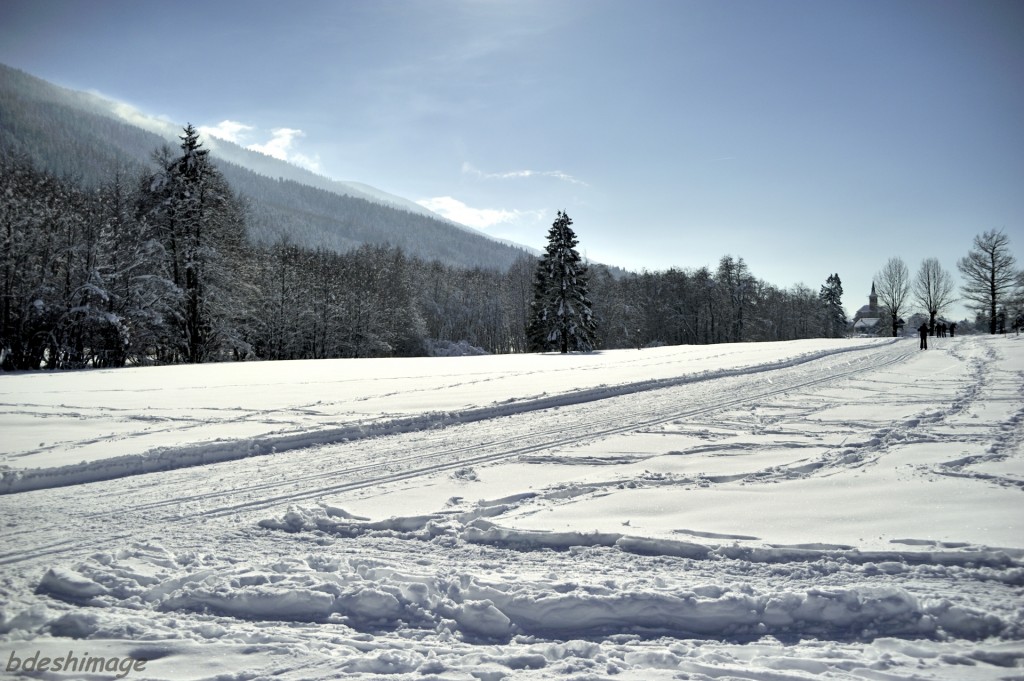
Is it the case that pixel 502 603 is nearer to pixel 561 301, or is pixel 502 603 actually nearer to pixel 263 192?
pixel 561 301

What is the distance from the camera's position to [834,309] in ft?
273

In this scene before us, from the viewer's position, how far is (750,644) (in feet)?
9.27

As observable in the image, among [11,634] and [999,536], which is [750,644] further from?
[11,634]

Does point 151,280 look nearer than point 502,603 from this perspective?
No

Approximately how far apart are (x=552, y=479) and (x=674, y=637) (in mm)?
2725

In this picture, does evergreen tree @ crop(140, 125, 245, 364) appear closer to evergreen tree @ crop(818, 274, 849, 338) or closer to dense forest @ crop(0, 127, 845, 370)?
dense forest @ crop(0, 127, 845, 370)

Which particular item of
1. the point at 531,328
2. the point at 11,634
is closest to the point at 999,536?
the point at 11,634

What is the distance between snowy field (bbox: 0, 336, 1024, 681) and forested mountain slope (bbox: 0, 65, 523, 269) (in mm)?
87652

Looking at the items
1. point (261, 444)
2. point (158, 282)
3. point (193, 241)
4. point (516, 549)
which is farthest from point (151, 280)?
point (516, 549)

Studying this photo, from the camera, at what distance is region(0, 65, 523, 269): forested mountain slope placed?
3789 inches

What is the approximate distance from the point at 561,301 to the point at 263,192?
13349 centimetres

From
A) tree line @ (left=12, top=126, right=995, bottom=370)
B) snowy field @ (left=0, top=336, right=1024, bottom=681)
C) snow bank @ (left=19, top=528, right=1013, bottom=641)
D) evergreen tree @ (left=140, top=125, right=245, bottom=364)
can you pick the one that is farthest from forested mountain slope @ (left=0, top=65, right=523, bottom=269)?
snow bank @ (left=19, top=528, right=1013, bottom=641)

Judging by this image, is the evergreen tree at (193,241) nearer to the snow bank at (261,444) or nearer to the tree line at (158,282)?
the tree line at (158,282)

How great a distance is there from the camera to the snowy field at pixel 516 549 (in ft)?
9.08
